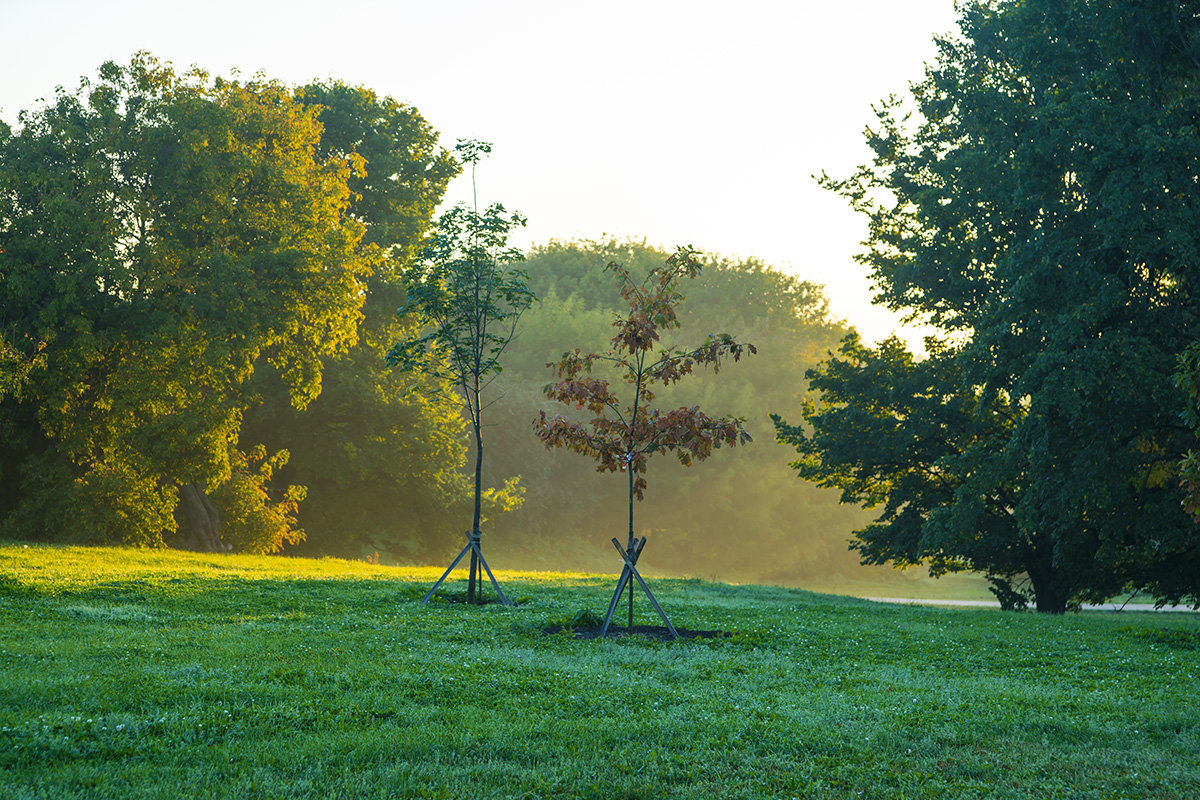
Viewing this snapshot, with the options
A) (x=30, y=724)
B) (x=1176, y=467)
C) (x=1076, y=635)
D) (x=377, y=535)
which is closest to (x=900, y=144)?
(x=1176, y=467)

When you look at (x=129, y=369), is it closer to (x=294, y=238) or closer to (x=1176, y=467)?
(x=294, y=238)


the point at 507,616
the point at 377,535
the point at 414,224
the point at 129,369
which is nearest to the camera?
the point at 507,616

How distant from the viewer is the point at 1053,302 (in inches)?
703

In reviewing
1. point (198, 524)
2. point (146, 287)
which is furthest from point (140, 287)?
point (198, 524)

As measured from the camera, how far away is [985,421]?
23.6 meters

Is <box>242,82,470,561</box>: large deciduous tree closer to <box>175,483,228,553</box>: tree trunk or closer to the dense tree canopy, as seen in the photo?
<box>175,483,228,553</box>: tree trunk

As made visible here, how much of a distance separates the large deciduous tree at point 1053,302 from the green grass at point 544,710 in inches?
182

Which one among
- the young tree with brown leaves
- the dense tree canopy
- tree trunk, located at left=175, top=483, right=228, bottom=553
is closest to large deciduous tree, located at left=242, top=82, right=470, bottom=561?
tree trunk, located at left=175, top=483, right=228, bottom=553

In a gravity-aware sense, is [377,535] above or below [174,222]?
below

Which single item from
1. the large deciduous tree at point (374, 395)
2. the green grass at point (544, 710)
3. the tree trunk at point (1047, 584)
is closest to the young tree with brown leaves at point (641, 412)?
the green grass at point (544, 710)

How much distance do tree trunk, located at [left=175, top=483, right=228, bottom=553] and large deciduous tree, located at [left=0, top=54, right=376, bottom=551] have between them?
1.60m

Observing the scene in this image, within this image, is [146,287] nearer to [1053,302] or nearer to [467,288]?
[467,288]

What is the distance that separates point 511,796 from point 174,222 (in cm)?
2633

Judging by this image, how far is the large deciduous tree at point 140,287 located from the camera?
1003 inches
